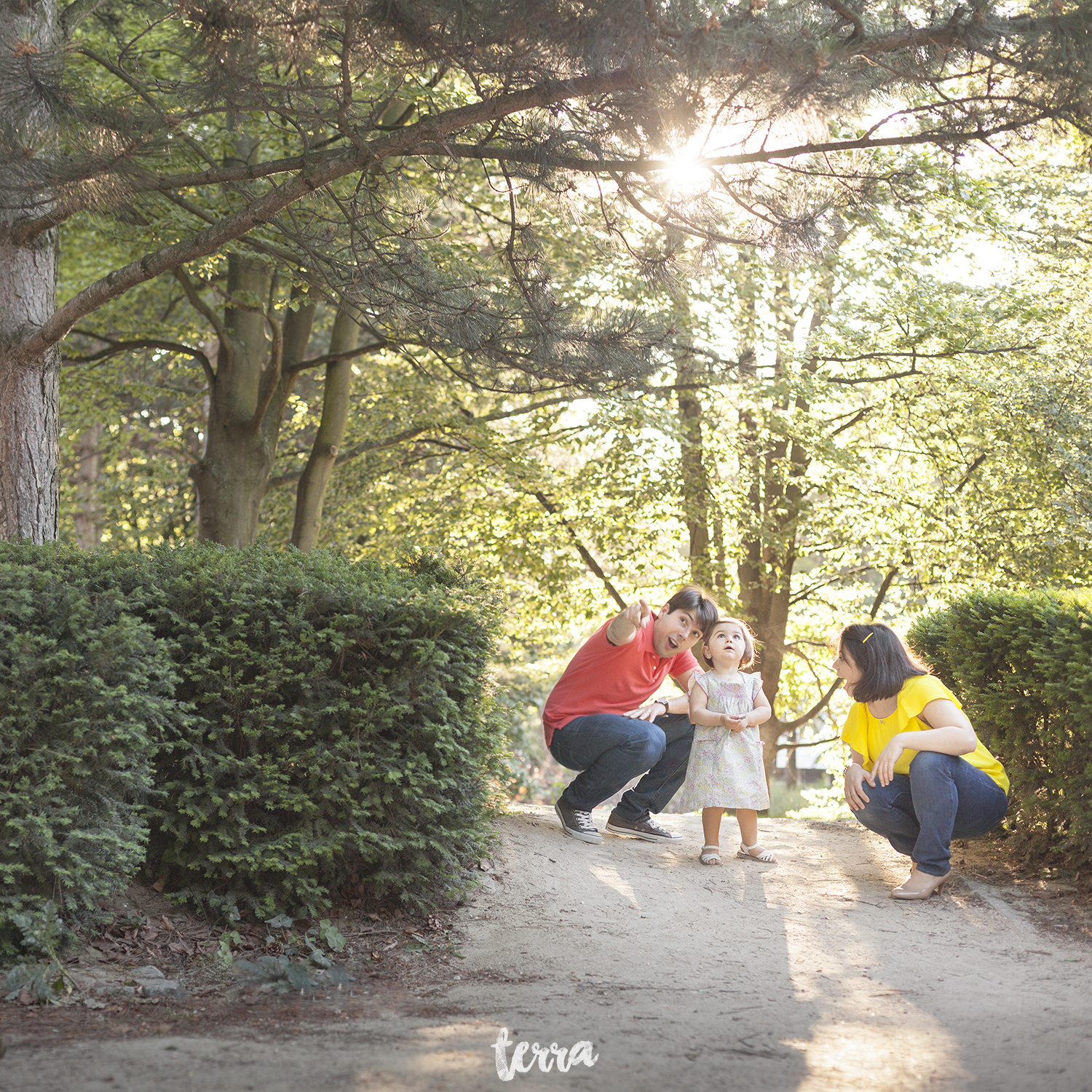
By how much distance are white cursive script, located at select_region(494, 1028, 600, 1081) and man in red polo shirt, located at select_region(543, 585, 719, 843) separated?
282 cm

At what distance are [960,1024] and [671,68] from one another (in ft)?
11.7

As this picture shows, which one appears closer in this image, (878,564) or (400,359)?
(878,564)

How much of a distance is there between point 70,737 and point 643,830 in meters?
3.63

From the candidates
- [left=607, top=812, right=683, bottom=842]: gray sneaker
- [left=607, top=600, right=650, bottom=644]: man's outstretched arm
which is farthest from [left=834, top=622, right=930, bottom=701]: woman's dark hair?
[left=607, top=812, right=683, bottom=842]: gray sneaker

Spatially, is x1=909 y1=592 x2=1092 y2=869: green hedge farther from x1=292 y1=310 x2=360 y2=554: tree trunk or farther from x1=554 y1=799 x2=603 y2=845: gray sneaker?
x1=292 y1=310 x2=360 y2=554: tree trunk

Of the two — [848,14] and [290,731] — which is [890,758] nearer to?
[290,731]

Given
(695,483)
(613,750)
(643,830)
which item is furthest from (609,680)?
(695,483)

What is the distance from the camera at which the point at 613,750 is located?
5.62 m

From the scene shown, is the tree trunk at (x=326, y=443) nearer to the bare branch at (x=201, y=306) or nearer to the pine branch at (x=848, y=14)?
the bare branch at (x=201, y=306)

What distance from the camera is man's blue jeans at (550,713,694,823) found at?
18.4 ft

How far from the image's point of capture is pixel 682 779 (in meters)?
6.07

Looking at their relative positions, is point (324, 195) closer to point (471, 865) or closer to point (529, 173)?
point (529, 173)

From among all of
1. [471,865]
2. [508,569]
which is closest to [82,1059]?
[471,865]

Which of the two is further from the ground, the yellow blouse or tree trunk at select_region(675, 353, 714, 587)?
tree trunk at select_region(675, 353, 714, 587)
